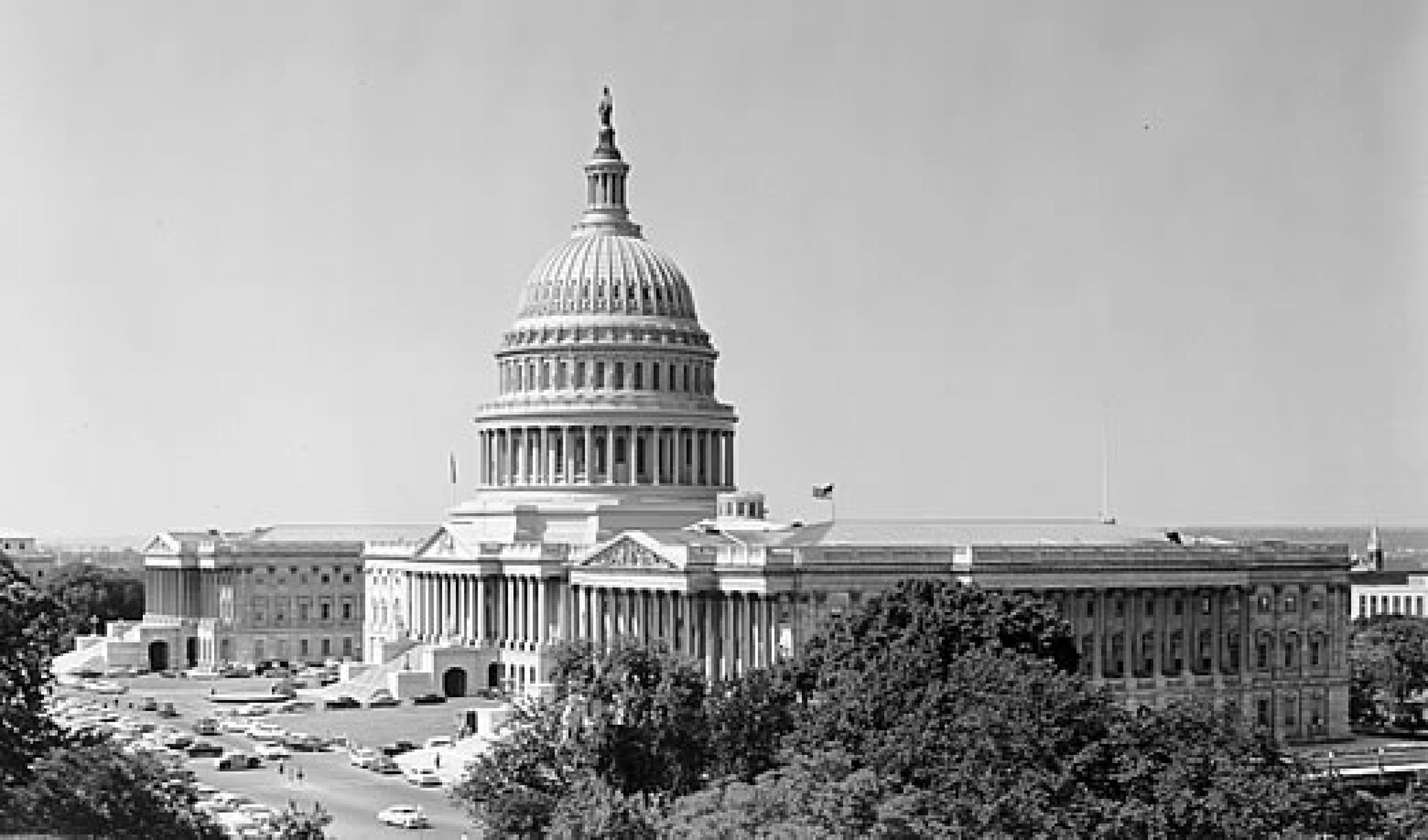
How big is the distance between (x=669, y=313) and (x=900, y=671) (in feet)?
299

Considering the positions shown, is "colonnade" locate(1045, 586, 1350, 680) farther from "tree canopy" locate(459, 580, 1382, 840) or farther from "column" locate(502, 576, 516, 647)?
"column" locate(502, 576, 516, 647)

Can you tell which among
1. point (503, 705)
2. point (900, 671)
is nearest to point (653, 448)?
point (503, 705)

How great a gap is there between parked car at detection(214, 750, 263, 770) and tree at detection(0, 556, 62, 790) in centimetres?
1993

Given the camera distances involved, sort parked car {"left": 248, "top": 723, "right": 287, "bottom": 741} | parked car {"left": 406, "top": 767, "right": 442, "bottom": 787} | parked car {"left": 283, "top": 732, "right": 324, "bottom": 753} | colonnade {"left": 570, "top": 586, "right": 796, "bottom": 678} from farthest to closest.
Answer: colonnade {"left": 570, "top": 586, "right": 796, "bottom": 678} → parked car {"left": 248, "top": 723, "right": 287, "bottom": 741} → parked car {"left": 283, "top": 732, "right": 324, "bottom": 753} → parked car {"left": 406, "top": 767, "right": 442, "bottom": 787}

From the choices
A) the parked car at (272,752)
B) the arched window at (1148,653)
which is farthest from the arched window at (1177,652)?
the parked car at (272,752)

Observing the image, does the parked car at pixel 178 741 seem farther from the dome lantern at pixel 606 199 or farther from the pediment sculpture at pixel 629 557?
the dome lantern at pixel 606 199

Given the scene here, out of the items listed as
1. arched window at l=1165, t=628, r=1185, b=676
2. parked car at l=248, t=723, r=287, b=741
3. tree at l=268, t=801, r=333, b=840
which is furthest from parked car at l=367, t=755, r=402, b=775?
tree at l=268, t=801, r=333, b=840

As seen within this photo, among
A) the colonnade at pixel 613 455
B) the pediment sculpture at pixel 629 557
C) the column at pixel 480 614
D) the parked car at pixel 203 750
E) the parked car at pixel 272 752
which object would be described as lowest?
the parked car at pixel 272 752

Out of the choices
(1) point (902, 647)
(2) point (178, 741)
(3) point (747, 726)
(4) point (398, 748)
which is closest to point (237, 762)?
(2) point (178, 741)

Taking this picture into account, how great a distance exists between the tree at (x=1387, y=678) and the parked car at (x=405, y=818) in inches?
2944

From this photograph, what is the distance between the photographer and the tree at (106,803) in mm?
79000

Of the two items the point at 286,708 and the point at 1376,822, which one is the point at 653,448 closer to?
the point at 286,708

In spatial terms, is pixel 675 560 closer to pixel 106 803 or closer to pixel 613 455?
pixel 613 455

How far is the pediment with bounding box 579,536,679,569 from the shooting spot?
156m
